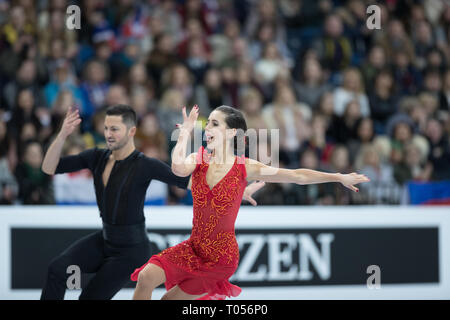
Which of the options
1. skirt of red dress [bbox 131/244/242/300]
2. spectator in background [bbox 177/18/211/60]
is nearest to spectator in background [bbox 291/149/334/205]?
skirt of red dress [bbox 131/244/242/300]

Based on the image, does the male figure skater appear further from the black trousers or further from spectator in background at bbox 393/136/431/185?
spectator in background at bbox 393/136/431/185

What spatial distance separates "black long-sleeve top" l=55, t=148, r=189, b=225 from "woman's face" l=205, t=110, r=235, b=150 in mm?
579

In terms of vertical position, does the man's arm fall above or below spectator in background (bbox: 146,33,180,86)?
below

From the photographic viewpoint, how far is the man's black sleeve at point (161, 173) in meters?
4.47

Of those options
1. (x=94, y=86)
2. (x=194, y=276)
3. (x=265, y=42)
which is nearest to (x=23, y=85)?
(x=94, y=86)

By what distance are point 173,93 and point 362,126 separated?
2.72 meters

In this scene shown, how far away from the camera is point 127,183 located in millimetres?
4453

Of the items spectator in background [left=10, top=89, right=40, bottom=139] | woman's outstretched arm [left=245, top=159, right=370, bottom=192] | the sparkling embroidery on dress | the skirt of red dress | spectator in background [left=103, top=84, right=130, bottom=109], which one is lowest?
the skirt of red dress

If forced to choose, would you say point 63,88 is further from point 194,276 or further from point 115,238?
point 194,276

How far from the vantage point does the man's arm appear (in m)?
4.43

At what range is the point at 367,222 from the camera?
640cm

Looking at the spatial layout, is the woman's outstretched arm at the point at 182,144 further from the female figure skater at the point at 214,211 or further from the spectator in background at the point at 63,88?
the spectator in background at the point at 63,88

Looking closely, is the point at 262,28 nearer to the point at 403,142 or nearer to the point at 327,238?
the point at 403,142
